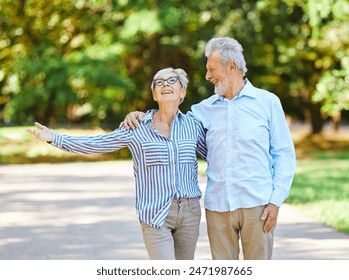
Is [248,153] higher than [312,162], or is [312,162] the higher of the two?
[248,153]

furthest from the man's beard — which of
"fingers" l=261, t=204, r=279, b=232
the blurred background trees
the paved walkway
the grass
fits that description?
the blurred background trees

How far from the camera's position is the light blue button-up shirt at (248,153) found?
5070mm

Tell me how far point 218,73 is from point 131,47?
78.7 feet

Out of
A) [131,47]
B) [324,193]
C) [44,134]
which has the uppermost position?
[131,47]

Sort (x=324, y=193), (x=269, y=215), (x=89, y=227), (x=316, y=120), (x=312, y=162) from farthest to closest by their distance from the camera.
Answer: (x=316, y=120)
(x=312, y=162)
(x=324, y=193)
(x=89, y=227)
(x=269, y=215)

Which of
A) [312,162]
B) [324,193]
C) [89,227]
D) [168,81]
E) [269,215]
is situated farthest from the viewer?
[312,162]

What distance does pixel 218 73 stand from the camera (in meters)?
5.11

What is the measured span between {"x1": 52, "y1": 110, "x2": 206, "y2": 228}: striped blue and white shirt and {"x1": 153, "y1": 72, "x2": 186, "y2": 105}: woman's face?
0.44ft

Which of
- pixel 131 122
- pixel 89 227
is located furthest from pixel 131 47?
pixel 131 122

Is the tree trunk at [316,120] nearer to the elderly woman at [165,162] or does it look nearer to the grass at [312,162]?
the grass at [312,162]

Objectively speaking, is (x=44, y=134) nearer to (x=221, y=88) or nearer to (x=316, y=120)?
(x=221, y=88)

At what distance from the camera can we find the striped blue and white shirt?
507 cm

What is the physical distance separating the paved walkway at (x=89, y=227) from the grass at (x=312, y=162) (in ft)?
1.70

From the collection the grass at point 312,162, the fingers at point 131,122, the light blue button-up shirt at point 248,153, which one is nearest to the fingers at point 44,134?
the fingers at point 131,122
